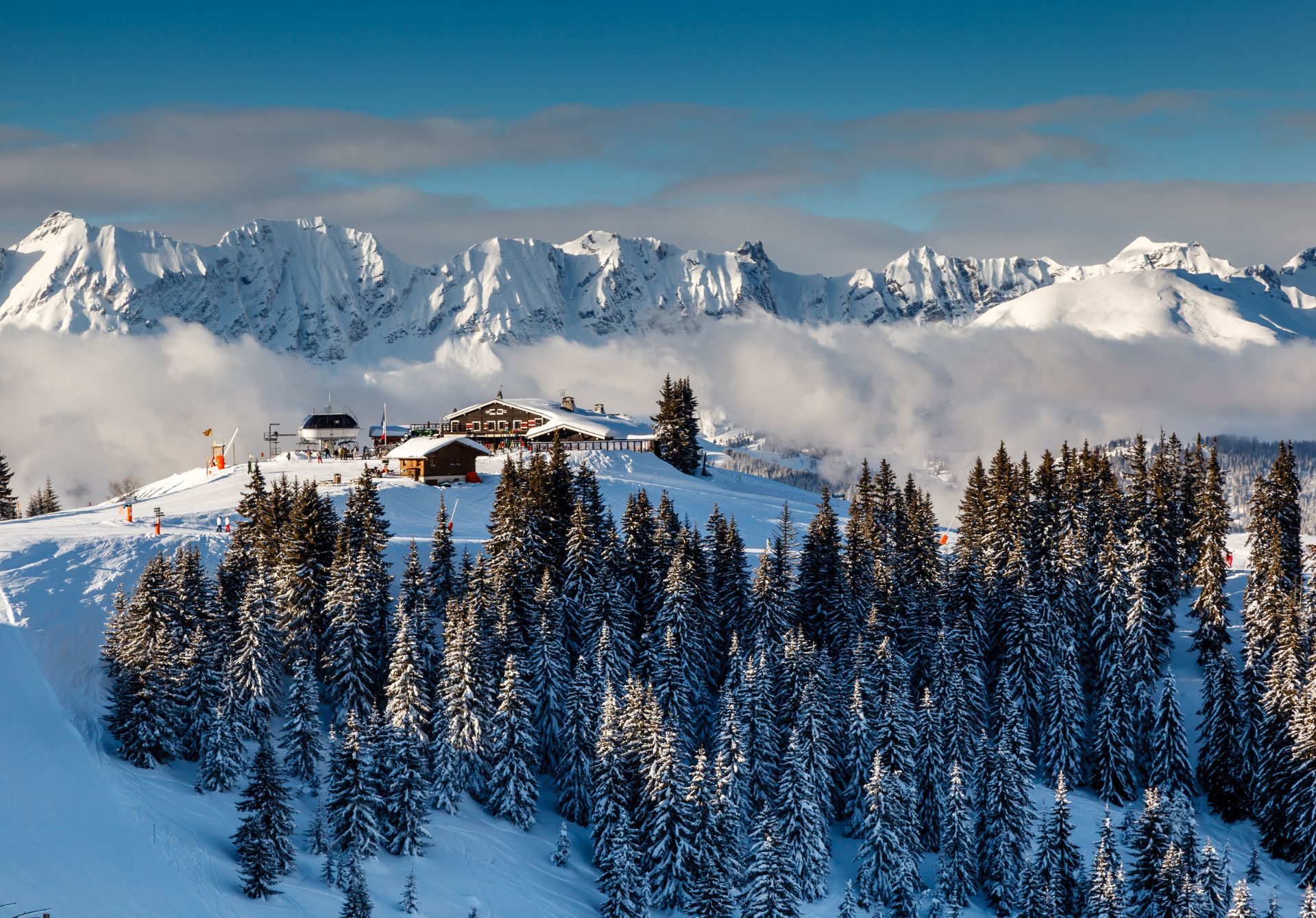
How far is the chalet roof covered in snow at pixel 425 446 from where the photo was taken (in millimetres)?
106062

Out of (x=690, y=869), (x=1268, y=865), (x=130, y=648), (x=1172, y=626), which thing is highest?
(x=130, y=648)

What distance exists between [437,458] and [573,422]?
3095 cm

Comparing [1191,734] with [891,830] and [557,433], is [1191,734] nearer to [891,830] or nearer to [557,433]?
[891,830]

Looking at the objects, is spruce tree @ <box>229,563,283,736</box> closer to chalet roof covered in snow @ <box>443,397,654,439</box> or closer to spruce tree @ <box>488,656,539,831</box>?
spruce tree @ <box>488,656,539,831</box>

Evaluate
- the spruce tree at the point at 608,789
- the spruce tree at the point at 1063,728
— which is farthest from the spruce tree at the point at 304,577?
the spruce tree at the point at 1063,728

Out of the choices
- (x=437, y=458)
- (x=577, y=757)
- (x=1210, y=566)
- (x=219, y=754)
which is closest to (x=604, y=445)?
(x=437, y=458)

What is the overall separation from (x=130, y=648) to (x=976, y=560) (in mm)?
51990

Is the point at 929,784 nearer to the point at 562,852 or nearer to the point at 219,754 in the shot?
the point at 562,852

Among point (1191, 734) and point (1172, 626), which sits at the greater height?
point (1172, 626)

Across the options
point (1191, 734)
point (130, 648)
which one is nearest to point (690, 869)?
point (130, 648)

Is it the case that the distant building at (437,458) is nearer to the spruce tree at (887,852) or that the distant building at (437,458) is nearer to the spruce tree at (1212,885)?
the spruce tree at (887,852)

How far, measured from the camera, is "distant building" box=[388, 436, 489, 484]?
10562 cm

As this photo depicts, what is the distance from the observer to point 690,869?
59.1 metres

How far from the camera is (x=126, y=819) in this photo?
49844 mm
